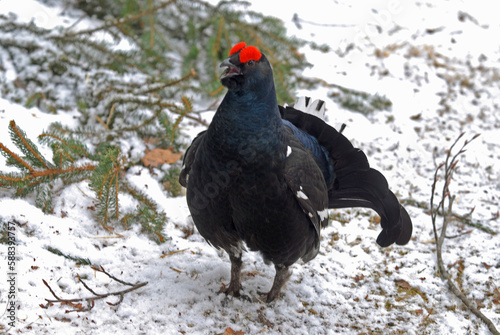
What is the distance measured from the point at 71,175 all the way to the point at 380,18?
6654 millimetres

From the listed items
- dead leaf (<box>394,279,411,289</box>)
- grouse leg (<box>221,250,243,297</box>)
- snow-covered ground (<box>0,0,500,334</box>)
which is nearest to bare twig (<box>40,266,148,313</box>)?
snow-covered ground (<box>0,0,500,334</box>)

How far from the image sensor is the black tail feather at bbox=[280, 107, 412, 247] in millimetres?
3168

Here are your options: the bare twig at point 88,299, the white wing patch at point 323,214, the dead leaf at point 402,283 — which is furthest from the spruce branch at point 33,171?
the dead leaf at point 402,283

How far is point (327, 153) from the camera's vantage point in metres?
3.24

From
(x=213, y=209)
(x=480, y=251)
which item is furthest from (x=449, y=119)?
(x=213, y=209)

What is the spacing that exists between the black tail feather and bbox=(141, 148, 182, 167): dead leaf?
127cm

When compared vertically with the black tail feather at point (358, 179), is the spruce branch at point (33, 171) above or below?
below

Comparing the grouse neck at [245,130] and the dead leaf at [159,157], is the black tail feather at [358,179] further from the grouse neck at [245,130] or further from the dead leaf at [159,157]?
the dead leaf at [159,157]

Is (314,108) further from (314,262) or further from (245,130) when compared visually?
(314,262)

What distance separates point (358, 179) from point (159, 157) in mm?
1833

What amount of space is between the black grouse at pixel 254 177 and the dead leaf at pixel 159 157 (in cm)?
102

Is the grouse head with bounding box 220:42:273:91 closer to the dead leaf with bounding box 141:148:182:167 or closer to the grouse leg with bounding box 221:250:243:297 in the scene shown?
the grouse leg with bounding box 221:250:243:297

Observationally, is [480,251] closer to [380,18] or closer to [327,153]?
[327,153]

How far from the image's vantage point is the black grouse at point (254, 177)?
97.3 inches
